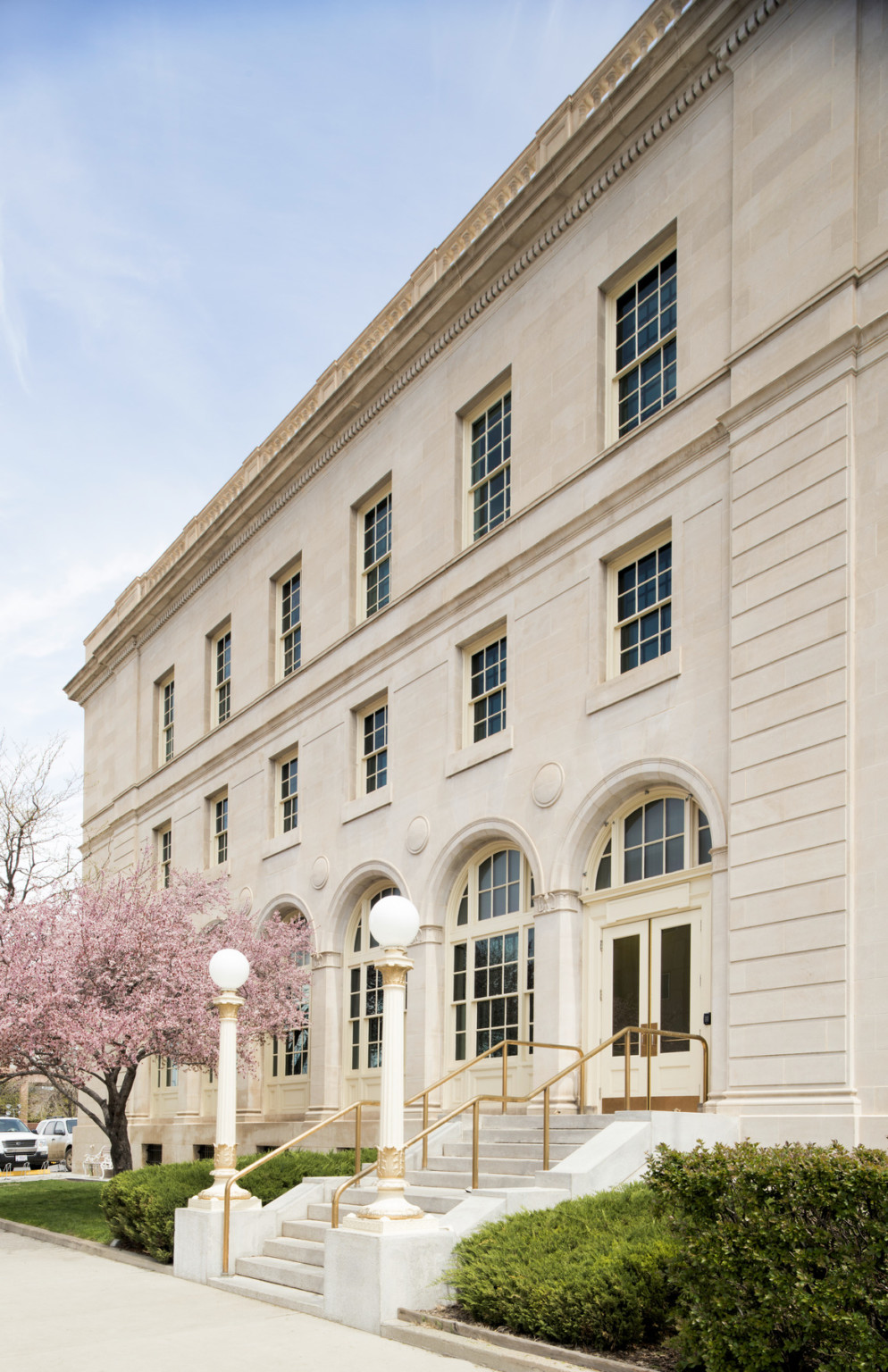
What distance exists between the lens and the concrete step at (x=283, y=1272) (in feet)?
44.2

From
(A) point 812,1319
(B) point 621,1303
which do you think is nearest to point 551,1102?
(B) point 621,1303

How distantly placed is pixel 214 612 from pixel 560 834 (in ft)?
53.2

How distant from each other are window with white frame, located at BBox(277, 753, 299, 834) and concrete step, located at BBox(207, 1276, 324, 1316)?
13.6 m

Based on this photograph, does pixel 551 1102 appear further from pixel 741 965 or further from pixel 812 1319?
pixel 812 1319

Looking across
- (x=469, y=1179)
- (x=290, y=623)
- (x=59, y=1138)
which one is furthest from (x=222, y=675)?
(x=59, y=1138)

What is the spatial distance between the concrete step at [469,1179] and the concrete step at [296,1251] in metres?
1.19

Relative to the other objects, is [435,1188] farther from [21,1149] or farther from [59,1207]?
[21,1149]

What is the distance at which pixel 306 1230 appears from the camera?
49.4 ft

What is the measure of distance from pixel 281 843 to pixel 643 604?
11773mm

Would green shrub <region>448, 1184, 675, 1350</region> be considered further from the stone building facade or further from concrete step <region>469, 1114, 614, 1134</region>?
the stone building facade

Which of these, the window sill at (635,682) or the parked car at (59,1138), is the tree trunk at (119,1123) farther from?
the parked car at (59,1138)

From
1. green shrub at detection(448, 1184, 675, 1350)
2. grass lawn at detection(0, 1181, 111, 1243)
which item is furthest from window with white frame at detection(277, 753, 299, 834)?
green shrub at detection(448, 1184, 675, 1350)

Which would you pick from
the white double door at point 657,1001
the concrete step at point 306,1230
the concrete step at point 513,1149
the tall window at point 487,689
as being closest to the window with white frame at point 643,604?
the tall window at point 487,689

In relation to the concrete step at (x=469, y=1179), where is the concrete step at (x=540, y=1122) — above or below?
above
